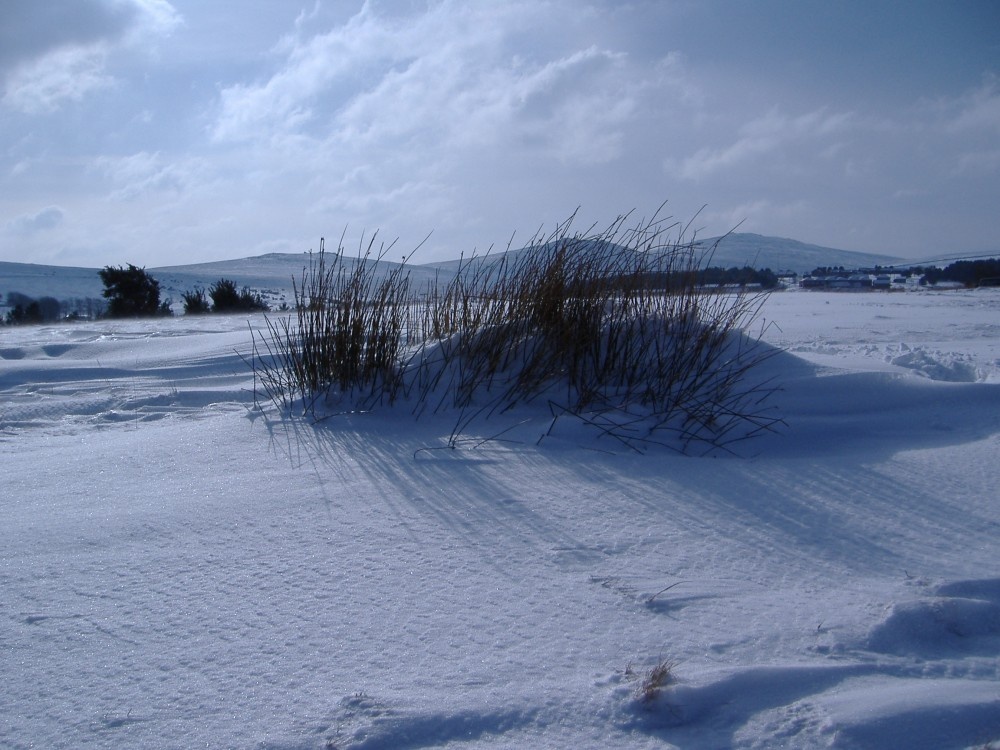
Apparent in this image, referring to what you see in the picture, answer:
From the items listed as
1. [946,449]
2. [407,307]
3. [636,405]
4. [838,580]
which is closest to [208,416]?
[407,307]

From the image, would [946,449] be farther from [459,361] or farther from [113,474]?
[113,474]

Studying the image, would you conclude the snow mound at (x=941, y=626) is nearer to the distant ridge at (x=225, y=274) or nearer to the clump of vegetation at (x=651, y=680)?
the clump of vegetation at (x=651, y=680)

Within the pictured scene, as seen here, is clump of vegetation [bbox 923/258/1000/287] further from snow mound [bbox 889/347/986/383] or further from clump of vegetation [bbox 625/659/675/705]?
clump of vegetation [bbox 625/659/675/705]

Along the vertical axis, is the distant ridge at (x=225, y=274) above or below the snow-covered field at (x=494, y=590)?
above

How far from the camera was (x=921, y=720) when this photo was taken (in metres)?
1.15

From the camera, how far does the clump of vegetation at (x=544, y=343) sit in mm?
3395

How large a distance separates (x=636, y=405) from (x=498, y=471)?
3.45 feet

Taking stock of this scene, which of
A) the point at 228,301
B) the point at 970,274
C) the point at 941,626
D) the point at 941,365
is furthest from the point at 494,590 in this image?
the point at 970,274

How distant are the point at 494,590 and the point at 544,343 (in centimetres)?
209

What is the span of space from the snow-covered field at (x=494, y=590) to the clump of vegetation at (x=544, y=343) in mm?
425

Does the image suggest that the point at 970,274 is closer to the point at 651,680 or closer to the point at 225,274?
the point at 651,680

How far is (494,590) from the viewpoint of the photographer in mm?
1576

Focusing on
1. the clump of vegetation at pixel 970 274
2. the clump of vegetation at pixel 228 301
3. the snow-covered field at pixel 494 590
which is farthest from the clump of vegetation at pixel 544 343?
the clump of vegetation at pixel 970 274

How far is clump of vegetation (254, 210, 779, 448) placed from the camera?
3395 millimetres
